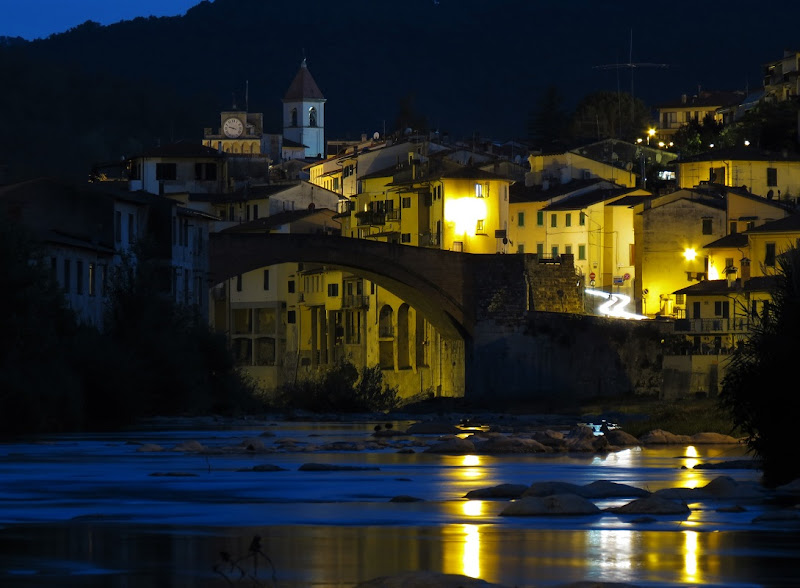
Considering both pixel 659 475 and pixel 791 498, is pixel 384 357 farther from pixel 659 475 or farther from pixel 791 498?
pixel 791 498

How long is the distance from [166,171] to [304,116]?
7917 centimetres

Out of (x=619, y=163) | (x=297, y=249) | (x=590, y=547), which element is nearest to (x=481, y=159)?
(x=619, y=163)

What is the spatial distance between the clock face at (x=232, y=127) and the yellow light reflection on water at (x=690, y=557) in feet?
421

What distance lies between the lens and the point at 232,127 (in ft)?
484

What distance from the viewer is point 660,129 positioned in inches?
5241

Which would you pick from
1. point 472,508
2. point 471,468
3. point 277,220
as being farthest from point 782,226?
point 472,508

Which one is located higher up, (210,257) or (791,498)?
(210,257)

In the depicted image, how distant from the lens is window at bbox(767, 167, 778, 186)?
87.9 m

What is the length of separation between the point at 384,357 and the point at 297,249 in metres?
16.4

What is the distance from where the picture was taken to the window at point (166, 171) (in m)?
91.2

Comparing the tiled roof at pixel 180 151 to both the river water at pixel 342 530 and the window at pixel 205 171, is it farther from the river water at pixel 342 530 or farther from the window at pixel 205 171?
the river water at pixel 342 530

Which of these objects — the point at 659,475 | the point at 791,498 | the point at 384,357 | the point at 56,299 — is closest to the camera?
the point at 791,498

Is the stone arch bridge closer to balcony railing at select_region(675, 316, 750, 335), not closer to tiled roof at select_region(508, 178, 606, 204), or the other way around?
balcony railing at select_region(675, 316, 750, 335)

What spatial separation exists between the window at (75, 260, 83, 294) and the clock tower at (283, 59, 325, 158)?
108946 mm
